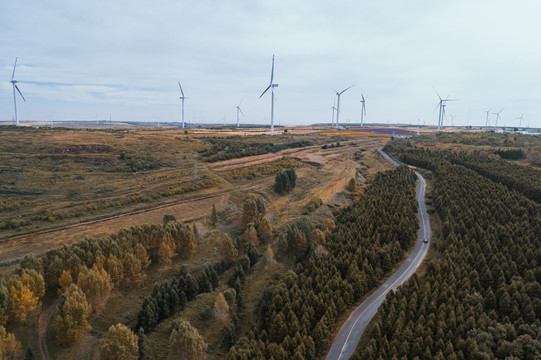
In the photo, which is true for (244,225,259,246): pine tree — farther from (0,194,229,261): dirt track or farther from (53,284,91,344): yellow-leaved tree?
(53,284,91,344): yellow-leaved tree

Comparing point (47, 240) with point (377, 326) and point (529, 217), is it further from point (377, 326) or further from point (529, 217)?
point (529, 217)

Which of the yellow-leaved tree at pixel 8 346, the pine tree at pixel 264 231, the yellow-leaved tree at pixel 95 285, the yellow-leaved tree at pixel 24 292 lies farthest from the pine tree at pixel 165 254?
the yellow-leaved tree at pixel 8 346

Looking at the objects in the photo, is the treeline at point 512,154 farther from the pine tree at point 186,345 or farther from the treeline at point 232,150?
the pine tree at point 186,345

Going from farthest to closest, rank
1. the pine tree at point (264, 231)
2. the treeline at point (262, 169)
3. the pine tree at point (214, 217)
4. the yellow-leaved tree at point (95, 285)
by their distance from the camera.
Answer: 1. the treeline at point (262, 169)
2. the pine tree at point (214, 217)
3. the pine tree at point (264, 231)
4. the yellow-leaved tree at point (95, 285)

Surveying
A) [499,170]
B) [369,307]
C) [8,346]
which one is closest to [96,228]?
[8,346]

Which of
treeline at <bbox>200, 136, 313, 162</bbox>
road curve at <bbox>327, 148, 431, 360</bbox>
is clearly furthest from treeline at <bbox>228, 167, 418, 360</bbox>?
treeline at <bbox>200, 136, 313, 162</bbox>

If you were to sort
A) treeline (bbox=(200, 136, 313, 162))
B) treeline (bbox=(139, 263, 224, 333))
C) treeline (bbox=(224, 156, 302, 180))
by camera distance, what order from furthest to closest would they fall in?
treeline (bbox=(200, 136, 313, 162)) → treeline (bbox=(224, 156, 302, 180)) → treeline (bbox=(139, 263, 224, 333))

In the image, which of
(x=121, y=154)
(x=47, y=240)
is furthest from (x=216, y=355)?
(x=121, y=154)
